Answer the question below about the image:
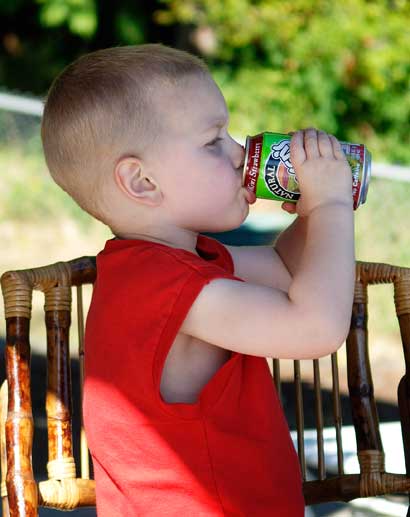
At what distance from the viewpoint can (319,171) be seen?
166 cm

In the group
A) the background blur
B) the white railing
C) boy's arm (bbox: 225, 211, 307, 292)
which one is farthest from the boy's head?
the background blur

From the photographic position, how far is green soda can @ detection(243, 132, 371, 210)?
167 cm

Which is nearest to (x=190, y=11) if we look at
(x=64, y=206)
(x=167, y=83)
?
(x=64, y=206)

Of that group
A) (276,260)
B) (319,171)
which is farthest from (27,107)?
(319,171)

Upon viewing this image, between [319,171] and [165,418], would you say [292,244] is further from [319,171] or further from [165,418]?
[165,418]

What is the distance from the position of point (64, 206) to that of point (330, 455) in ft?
13.4

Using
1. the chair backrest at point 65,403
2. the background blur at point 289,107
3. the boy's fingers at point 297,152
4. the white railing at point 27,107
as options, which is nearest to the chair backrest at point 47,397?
the chair backrest at point 65,403

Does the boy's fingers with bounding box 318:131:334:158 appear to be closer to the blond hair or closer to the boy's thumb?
the boy's thumb

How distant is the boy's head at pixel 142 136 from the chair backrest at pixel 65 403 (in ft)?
0.93

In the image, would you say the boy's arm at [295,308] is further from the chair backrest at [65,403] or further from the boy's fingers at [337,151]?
the chair backrest at [65,403]

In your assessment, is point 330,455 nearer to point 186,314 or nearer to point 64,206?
point 186,314

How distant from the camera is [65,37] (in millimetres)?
10859

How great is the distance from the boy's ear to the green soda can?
0.16 metres

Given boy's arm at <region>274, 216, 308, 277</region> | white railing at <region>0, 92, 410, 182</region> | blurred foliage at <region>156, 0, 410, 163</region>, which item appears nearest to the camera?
boy's arm at <region>274, 216, 308, 277</region>
